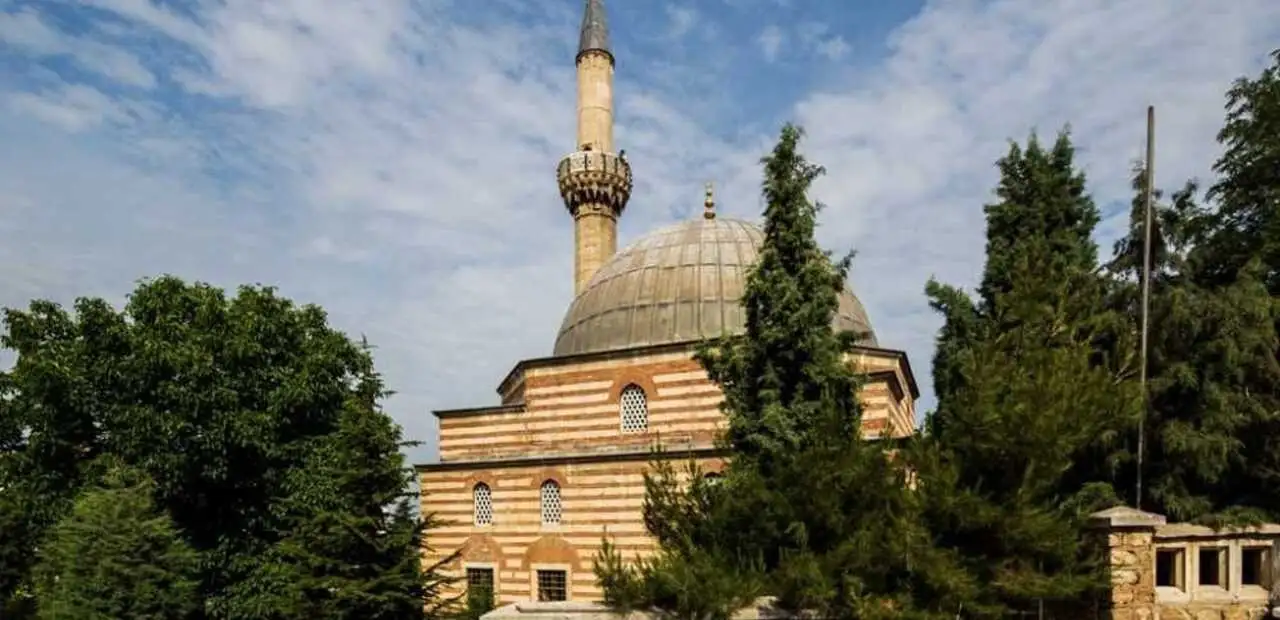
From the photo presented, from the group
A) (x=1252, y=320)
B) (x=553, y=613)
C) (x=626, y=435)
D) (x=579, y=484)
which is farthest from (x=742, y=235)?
(x=553, y=613)

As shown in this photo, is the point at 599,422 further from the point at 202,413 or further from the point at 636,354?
the point at 202,413

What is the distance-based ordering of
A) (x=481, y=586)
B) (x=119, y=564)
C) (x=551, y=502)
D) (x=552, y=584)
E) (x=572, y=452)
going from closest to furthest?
(x=119, y=564) < (x=481, y=586) < (x=552, y=584) < (x=551, y=502) < (x=572, y=452)

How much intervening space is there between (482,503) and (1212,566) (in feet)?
47.6

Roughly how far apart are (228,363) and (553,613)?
459 inches

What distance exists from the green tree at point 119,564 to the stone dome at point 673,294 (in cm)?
1017

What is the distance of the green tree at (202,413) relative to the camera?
53.6 ft

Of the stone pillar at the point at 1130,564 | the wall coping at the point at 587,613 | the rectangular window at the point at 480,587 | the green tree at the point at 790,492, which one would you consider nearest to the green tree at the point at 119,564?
the rectangular window at the point at 480,587

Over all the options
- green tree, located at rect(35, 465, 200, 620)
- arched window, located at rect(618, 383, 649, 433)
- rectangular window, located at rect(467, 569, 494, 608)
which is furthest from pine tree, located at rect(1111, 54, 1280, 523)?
green tree, located at rect(35, 465, 200, 620)

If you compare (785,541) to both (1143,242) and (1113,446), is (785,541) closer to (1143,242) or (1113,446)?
(1113,446)

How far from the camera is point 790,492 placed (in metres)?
8.70

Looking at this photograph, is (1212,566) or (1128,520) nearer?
(1128,520)

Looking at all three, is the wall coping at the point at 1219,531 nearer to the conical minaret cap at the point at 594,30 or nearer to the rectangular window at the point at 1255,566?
the rectangular window at the point at 1255,566

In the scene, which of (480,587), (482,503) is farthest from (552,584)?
(482,503)

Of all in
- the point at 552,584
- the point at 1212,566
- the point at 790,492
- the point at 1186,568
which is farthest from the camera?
the point at 552,584
